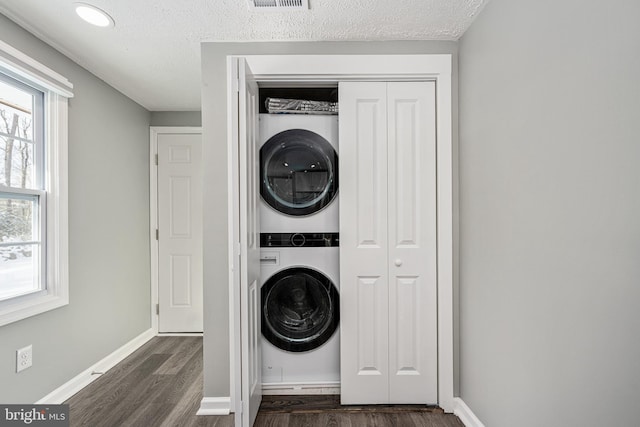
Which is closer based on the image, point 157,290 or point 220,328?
point 220,328

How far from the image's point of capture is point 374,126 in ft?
6.93

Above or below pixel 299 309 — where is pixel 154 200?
above

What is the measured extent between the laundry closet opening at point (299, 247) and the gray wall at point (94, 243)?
1.36 meters

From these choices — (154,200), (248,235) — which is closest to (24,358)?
(248,235)

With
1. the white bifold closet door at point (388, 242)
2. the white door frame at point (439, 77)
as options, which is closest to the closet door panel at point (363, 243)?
the white bifold closet door at point (388, 242)

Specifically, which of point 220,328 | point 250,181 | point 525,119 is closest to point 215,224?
point 250,181

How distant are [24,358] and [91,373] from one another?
2.22 ft

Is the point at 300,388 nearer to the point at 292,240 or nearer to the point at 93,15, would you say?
the point at 292,240

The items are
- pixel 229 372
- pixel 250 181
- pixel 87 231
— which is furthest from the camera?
pixel 87 231

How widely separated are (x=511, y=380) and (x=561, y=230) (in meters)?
0.78

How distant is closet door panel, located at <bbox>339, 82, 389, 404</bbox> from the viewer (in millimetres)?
2102

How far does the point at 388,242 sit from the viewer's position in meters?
2.12

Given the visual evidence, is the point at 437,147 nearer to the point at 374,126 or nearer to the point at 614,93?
the point at 374,126

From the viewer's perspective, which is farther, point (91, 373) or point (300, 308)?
point (91, 373)
